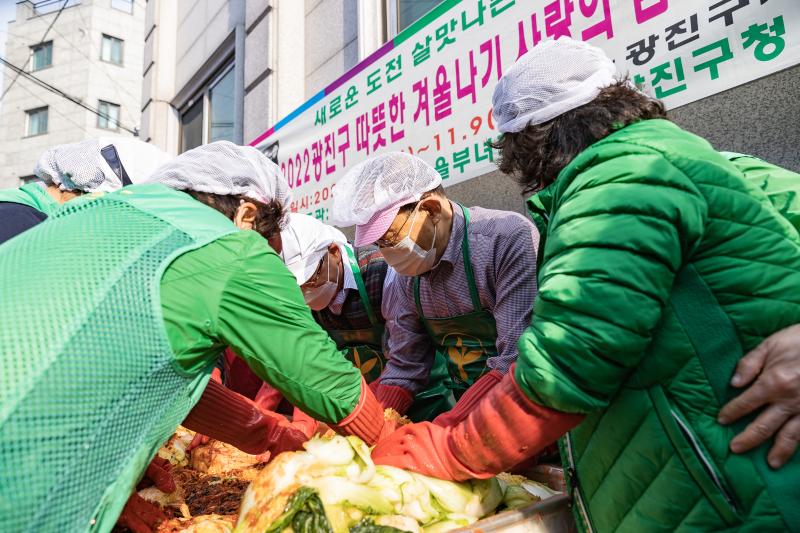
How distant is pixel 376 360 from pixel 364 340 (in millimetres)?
A: 171

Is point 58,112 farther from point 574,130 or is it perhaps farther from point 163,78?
point 574,130

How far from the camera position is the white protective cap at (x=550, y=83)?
1584 millimetres

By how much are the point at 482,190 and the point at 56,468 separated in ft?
10.6

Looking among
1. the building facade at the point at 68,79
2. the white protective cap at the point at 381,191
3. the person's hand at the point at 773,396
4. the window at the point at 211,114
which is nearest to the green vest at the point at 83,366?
the person's hand at the point at 773,396

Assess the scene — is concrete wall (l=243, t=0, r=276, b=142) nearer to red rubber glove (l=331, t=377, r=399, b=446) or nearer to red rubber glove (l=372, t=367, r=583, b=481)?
red rubber glove (l=331, t=377, r=399, b=446)

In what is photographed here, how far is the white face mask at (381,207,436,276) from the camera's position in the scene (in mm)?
2623

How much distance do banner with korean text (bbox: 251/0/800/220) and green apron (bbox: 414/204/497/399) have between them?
1.20 m

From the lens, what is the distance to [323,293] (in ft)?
11.0

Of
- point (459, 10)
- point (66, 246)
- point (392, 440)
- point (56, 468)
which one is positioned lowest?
point (392, 440)

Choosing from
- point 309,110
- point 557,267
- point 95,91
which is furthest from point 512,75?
point 95,91

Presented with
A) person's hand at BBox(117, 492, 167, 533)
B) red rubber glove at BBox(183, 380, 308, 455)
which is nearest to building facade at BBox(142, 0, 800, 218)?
red rubber glove at BBox(183, 380, 308, 455)

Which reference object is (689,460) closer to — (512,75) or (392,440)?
(392,440)

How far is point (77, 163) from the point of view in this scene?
2543 mm

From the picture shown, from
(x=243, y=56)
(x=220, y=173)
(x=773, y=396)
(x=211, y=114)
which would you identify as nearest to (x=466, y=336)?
(x=220, y=173)
